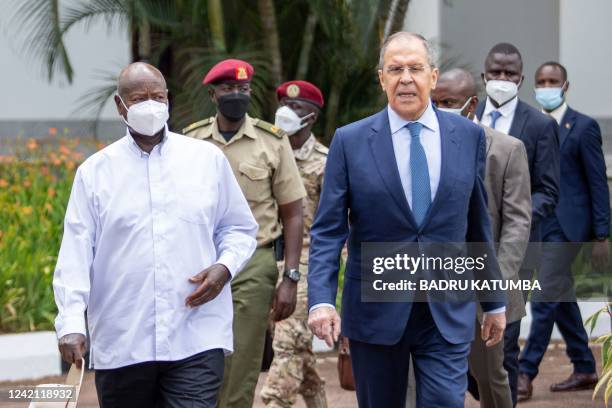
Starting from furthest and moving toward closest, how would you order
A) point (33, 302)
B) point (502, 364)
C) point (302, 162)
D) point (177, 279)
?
1. point (33, 302)
2. point (302, 162)
3. point (502, 364)
4. point (177, 279)

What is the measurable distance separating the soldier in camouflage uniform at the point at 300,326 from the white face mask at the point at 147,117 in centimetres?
209

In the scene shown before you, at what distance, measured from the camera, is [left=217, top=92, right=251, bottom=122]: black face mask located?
21.4 ft

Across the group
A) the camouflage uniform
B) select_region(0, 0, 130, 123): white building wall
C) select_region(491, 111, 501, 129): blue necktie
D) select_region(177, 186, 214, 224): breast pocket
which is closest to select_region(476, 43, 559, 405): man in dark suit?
select_region(491, 111, 501, 129): blue necktie

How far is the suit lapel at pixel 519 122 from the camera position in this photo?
697 cm

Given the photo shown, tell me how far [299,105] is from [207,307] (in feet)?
9.96

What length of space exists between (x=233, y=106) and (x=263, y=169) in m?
0.36

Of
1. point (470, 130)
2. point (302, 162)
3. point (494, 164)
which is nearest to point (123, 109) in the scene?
point (470, 130)

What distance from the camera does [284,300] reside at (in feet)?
21.1

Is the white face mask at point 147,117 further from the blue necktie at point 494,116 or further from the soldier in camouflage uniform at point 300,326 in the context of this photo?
the blue necktie at point 494,116

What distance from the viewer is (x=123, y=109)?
5172mm

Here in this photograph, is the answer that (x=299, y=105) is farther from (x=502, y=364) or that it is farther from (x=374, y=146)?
(x=374, y=146)

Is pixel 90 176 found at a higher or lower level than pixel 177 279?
higher

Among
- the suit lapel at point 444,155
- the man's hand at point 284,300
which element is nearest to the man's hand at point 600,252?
the man's hand at point 284,300

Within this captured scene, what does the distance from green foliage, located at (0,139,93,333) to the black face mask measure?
320 cm
